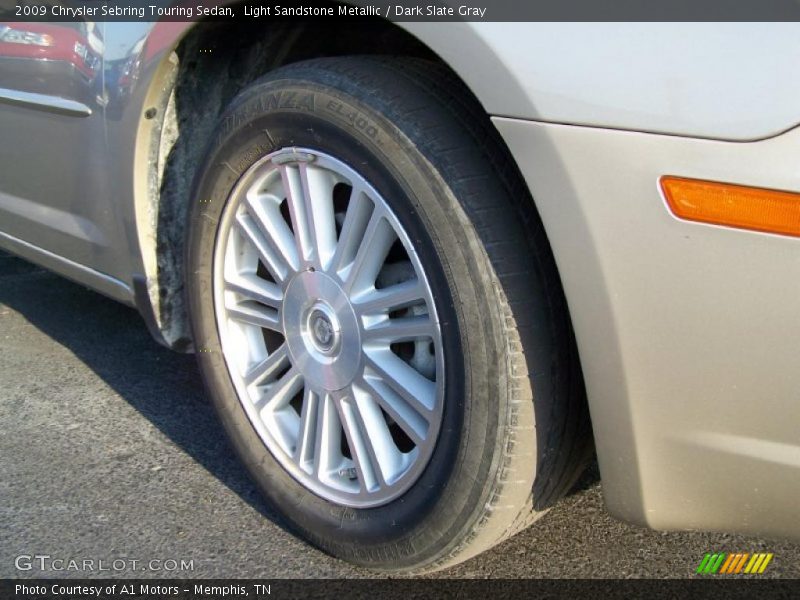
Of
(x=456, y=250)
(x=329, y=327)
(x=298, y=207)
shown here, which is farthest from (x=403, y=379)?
(x=298, y=207)

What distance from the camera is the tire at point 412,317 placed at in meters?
1.60

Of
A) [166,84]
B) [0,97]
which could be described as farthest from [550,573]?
[0,97]

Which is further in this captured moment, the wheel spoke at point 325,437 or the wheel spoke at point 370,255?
the wheel spoke at point 325,437

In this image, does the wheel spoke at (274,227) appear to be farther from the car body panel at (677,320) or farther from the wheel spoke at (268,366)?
the car body panel at (677,320)

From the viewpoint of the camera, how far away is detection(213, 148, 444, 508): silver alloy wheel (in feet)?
5.90

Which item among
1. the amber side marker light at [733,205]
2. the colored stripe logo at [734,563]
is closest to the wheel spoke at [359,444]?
the colored stripe logo at [734,563]

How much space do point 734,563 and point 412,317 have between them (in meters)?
0.84

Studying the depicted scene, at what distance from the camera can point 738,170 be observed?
1.29 metres

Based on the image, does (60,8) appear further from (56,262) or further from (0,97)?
(56,262)

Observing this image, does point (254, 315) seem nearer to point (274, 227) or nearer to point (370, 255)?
point (274, 227)

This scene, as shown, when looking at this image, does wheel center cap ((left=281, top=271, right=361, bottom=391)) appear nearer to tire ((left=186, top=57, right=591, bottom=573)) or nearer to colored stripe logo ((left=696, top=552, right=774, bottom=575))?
tire ((left=186, top=57, right=591, bottom=573))

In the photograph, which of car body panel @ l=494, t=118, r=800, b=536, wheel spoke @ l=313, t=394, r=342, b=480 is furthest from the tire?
car body panel @ l=494, t=118, r=800, b=536

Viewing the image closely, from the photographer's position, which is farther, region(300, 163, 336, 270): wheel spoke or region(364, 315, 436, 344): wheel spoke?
region(300, 163, 336, 270): wheel spoke

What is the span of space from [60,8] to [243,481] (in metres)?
1.22
